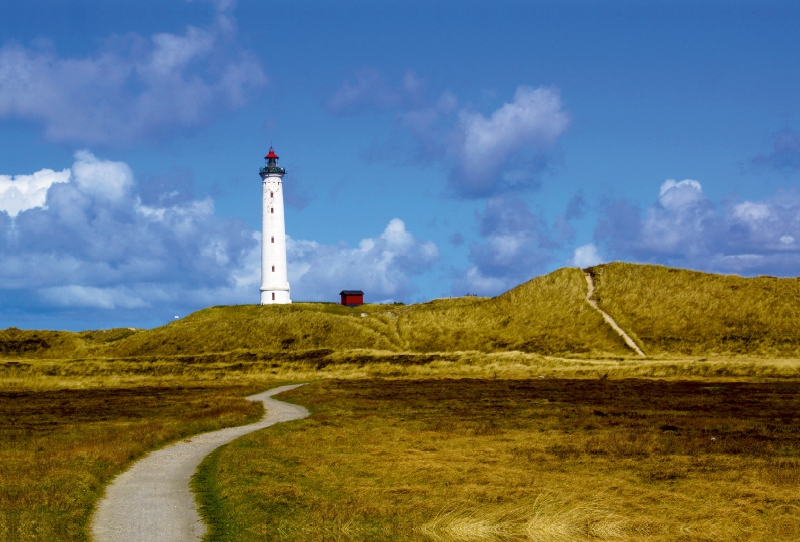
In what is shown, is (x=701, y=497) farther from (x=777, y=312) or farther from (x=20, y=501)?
(x=777, y=312)

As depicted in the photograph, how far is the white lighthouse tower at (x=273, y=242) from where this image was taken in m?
121

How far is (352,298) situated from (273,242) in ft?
83.2

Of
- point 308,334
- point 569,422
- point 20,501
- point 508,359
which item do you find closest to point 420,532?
point 20,501

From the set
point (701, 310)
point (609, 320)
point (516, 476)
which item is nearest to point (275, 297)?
point (609, 320)

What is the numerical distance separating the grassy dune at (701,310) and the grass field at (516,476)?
47.1m

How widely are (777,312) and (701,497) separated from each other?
85.5 metres

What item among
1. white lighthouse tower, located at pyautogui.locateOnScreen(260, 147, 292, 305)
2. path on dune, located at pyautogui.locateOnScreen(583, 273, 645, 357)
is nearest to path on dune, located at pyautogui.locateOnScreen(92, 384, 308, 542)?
path on dune, located at pyautogui.locateOnScreen(583, 273, 645, 357)

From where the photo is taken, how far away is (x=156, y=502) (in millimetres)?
19750

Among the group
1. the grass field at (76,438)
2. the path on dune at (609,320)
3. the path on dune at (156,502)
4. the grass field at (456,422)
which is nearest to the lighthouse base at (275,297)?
the grass field at (456,422)

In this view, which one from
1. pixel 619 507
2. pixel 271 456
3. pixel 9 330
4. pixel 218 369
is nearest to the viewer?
pixel 619 507

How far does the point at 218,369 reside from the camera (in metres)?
81.5

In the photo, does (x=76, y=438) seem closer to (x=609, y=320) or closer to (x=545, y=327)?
(x=545, y=327)

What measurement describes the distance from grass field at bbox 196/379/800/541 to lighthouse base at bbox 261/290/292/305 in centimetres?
7993

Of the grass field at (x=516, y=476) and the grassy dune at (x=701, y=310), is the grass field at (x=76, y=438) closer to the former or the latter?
the grass field at (x=516, y=476)
